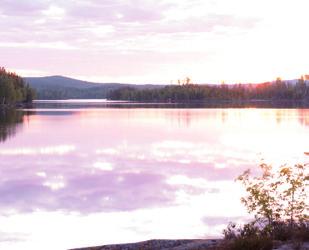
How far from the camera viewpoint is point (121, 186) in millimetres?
25172

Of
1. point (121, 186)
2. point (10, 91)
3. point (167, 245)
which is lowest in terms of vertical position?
point (121, 186)

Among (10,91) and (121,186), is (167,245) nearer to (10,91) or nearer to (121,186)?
(121,186)

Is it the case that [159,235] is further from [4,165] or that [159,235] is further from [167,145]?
[167,145]

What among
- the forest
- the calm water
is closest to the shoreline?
the calm water

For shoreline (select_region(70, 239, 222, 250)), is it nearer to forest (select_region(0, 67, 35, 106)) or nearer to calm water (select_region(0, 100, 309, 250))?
calm water (select_region(0, 100, 309, 250))

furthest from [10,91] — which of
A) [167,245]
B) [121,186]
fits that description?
[167,245]

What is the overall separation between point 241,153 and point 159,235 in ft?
74.8

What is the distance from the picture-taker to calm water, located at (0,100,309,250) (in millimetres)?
16984

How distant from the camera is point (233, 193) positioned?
22.6 meters

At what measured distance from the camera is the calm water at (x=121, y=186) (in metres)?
17.0

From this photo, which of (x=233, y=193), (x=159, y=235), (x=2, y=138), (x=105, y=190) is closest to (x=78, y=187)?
(x=105, y=190)

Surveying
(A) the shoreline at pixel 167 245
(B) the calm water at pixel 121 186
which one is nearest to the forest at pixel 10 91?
(B) the calm water at pixel 121 186

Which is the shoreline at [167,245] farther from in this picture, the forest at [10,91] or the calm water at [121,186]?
the forest at [10,91]

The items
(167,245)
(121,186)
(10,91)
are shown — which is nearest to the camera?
(167,245)
